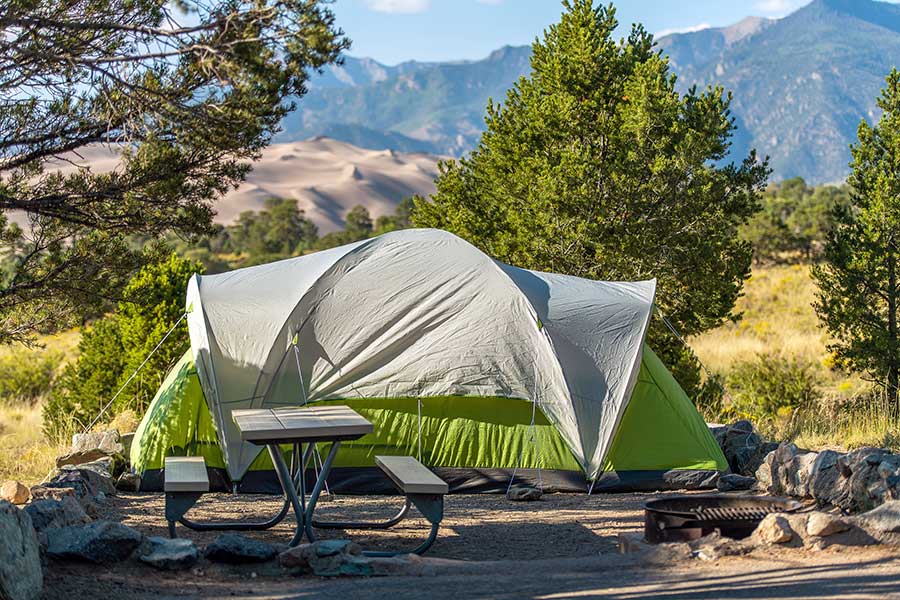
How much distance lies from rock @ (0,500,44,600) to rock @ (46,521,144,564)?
1.34 ft

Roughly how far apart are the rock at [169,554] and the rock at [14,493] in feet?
7.76

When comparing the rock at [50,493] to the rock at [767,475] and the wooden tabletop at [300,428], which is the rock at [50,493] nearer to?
the wooden tabletop at [300,428]

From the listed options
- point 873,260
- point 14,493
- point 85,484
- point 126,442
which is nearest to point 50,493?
point 14,493

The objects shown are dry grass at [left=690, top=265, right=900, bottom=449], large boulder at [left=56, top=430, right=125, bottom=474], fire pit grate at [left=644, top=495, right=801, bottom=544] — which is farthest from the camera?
dry grass at [left=690, top=265, right=900, bottom=449]

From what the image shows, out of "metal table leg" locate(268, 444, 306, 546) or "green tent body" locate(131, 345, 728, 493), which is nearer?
"metal table leg" locate(268, 444, 306, 546)

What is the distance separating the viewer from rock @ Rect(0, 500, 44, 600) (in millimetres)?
5082

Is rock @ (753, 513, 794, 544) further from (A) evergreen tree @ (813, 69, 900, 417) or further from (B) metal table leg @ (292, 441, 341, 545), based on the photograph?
(A) evergreen tree @ (813, 69, 900, 417)

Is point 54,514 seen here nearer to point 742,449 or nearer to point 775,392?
point 742,449

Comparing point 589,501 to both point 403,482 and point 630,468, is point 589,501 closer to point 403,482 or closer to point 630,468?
point 630,468

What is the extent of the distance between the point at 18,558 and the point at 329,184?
155808 millimetres

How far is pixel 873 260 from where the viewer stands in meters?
12.8

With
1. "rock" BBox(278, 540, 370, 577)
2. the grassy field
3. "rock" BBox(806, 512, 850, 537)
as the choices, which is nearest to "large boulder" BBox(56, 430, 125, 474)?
the grassy field

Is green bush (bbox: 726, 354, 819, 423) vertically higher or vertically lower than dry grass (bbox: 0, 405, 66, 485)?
higher

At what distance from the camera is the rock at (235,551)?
245 inches
